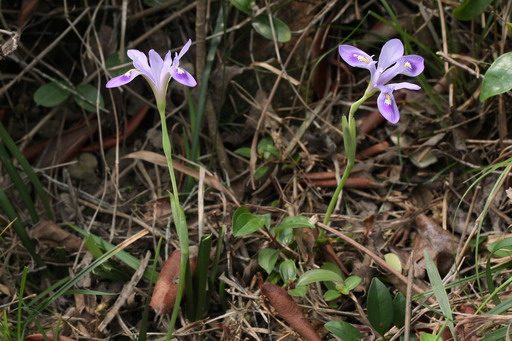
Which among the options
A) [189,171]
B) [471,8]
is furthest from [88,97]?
[471,8]

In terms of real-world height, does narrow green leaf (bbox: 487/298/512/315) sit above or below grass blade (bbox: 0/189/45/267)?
below

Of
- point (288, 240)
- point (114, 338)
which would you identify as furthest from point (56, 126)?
point (288, 240)

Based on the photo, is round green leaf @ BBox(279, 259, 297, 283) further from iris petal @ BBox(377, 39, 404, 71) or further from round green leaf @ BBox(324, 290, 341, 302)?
iris petal @ BBox(377, 39, 404, 71)

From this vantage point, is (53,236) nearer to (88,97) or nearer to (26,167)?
(26,167)

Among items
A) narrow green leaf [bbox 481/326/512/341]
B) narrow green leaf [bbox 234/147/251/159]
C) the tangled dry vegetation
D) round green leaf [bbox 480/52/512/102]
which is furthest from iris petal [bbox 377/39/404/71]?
narrow green leaf [bbox 234/147/251/159]

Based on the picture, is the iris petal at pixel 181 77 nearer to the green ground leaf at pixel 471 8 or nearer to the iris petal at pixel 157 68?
the iris petal at pixel 157 68

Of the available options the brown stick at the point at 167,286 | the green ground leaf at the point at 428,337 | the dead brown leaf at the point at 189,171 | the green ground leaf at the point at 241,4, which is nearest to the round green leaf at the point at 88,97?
the dead brown leaf at the point at 189,171

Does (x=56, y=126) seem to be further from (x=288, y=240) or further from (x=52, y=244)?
(x=288, y=240)
